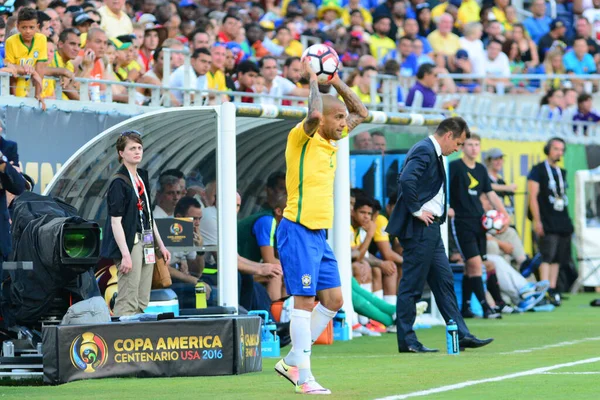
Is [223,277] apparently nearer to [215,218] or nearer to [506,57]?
[215,218]

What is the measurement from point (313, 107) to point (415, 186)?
3665 millimetres

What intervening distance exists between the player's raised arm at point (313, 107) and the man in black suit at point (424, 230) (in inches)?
137

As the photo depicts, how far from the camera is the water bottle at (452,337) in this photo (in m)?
12.6

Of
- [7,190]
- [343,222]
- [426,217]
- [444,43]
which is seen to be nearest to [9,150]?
[7,190]

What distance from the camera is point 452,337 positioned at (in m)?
12.7

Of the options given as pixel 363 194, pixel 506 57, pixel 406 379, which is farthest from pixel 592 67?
pixel 406 379

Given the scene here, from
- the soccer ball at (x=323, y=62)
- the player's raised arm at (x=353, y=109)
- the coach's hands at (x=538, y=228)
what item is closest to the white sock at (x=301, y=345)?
the player's raised arm at (x=353, y=109)

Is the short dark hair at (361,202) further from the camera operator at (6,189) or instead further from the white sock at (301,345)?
the white sock at (301,345)

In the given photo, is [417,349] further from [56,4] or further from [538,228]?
[538,228]

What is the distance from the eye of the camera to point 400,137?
16.9 meters

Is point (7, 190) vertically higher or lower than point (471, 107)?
lower

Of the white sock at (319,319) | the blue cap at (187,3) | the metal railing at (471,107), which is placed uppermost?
the blue cap at (187,3)

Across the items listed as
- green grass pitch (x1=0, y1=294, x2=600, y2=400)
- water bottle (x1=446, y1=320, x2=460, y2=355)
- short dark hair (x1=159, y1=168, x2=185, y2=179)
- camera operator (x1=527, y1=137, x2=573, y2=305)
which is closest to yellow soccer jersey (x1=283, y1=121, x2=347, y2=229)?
green grass pitch (x1=0, y1=294, x2=600, y2=400)

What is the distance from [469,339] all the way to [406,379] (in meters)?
2.96
